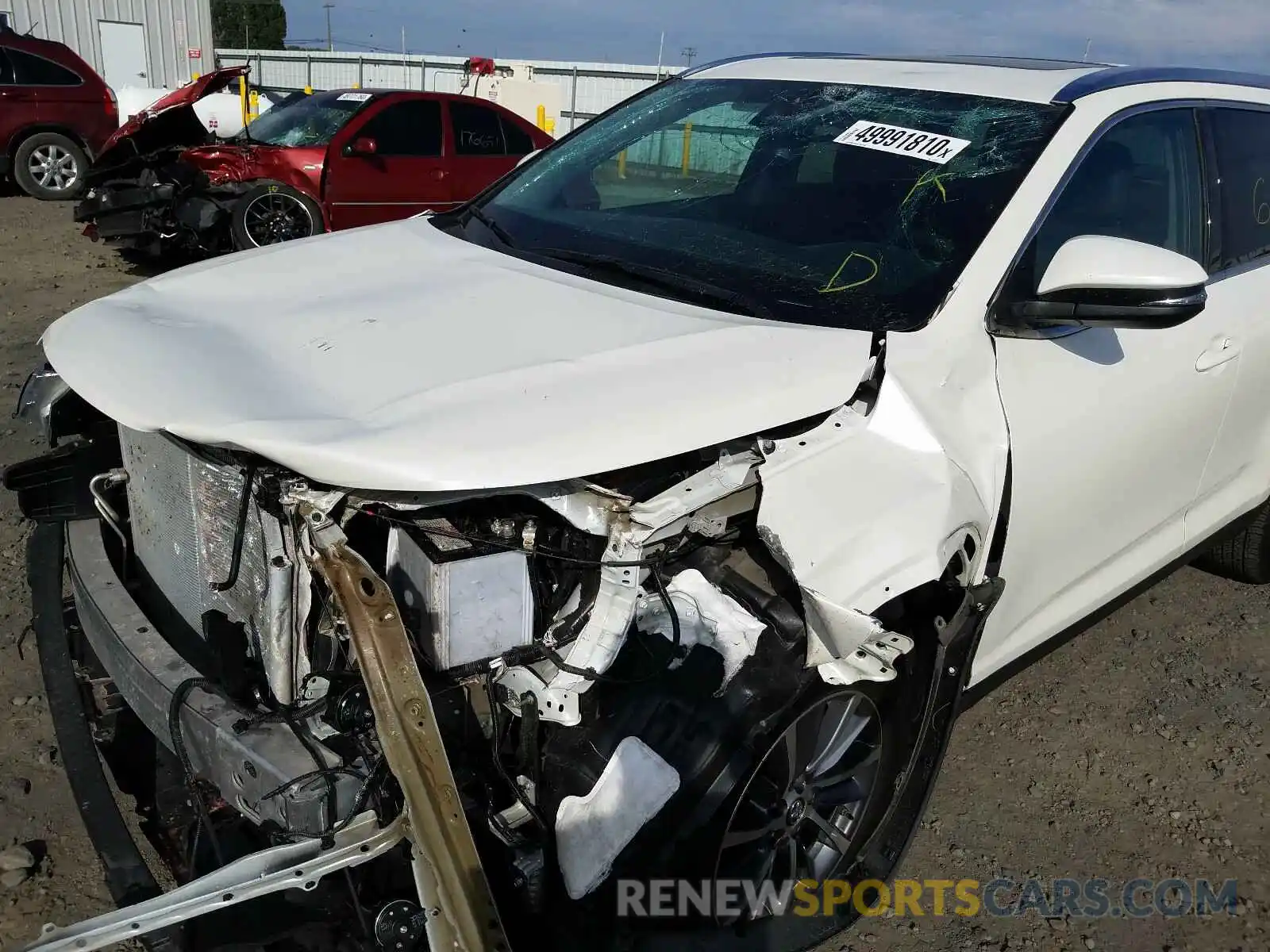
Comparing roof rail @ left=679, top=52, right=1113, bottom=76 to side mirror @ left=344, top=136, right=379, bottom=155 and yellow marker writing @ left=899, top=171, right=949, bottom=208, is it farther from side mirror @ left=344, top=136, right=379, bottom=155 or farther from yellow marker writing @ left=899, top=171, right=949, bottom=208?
side mirror @ left=344, top=136, right=379, bottom=155

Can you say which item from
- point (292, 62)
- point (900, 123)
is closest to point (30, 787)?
point (900, 123)

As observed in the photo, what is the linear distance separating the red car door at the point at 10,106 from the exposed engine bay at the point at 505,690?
11.9 m

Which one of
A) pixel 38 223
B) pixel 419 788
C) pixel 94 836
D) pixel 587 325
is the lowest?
pixel 38 223

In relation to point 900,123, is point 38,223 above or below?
below

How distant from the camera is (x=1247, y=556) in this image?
12.9ft

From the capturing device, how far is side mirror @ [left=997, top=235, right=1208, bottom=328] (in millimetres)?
2184

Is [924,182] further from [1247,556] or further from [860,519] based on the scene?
[1247,556]

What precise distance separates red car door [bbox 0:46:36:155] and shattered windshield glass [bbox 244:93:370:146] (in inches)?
177

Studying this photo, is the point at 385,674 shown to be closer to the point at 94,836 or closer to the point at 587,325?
the point at 94,836

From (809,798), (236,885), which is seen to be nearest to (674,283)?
(809,798)

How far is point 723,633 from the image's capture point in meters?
2.13

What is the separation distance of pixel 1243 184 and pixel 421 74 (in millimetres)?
21158

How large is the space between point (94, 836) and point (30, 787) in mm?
1068

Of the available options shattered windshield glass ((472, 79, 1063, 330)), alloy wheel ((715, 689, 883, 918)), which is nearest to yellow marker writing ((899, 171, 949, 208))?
shattered windshield glass ((472, 79, 1063, 330))
